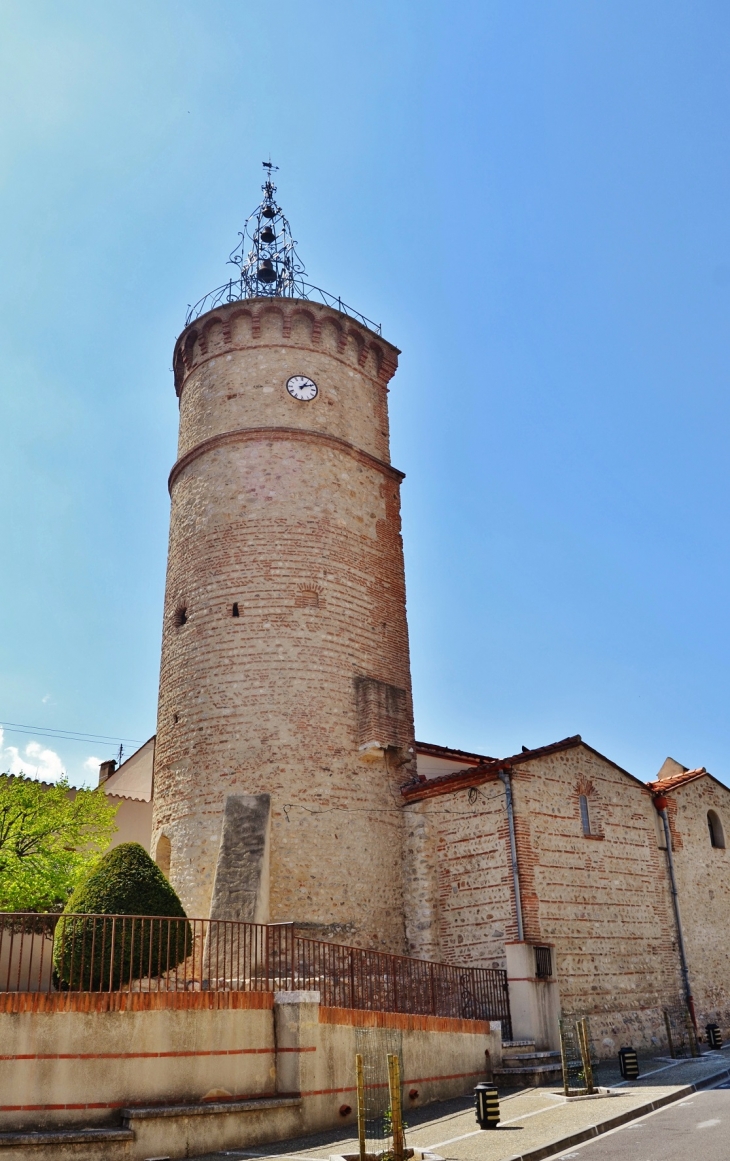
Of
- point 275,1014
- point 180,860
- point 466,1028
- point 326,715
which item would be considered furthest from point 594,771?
point 275,1014

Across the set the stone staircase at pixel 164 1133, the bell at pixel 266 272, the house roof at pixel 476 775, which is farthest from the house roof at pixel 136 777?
the stone staircase at pixel 164 1133

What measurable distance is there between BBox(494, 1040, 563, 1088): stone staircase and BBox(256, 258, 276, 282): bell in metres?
18.9

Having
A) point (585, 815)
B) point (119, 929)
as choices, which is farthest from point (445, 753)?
point (119, 929)

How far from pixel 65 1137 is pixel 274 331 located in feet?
55.9

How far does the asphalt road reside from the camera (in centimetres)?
865

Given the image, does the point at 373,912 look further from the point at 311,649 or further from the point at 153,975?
the point at 153,975

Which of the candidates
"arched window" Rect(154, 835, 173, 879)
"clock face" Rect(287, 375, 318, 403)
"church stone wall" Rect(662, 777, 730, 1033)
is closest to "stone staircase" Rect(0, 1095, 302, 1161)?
"arched window" Rect(154, 835, 173, 879)

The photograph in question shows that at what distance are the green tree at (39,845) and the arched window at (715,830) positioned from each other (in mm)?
14996

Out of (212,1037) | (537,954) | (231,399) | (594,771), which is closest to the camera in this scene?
(212,1037)

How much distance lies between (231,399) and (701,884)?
1553 centimetres

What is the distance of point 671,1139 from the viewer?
9.52m

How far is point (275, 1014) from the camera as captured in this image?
36.9 feet

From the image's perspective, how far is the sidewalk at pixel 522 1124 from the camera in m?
9.56

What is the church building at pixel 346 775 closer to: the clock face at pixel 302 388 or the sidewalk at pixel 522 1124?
the clock face at pixel 302 388
